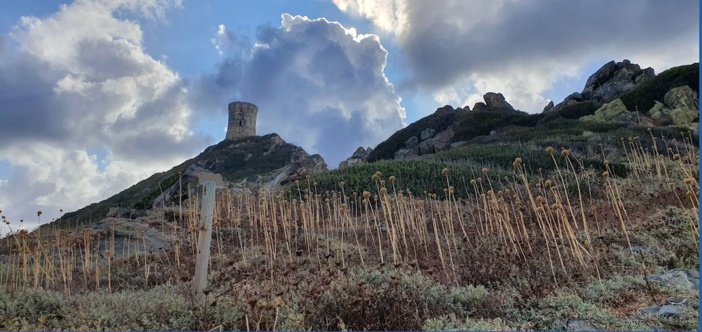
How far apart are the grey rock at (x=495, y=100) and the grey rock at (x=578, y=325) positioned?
51.5m

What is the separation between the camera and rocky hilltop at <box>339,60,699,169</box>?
100 ft

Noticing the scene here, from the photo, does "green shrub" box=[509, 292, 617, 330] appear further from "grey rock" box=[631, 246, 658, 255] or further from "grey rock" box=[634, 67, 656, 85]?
"grey rock" box=[634, 67, 656, 85]

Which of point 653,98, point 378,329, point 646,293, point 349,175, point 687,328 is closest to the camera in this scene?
point 687,328

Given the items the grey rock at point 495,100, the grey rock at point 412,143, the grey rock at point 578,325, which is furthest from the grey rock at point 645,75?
the grey rock at point 578,325

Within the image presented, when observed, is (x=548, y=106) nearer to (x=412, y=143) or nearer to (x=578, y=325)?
(x=412, y=143)

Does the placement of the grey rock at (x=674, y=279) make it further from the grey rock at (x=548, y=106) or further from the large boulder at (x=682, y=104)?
the grey rock at (x=548, y=106)

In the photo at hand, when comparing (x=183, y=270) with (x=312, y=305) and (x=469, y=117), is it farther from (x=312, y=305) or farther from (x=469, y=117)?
(x=469, y=117)

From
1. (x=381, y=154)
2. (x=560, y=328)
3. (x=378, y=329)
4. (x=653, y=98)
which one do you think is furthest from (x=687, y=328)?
(x=381, y=154)

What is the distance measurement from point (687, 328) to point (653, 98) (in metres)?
34.8

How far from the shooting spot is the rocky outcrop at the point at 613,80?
40.7 m

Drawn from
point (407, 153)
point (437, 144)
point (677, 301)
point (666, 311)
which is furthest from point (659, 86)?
point (666, 311)

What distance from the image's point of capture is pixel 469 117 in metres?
46.0

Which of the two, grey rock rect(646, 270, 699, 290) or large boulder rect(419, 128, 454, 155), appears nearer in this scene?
grey rock rect(646, 270, 699, 290)

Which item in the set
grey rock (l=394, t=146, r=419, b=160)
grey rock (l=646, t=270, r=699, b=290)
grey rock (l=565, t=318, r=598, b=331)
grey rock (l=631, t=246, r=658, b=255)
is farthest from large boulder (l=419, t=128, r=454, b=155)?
grey rock (l=565, t=318, r=598, b=331)
